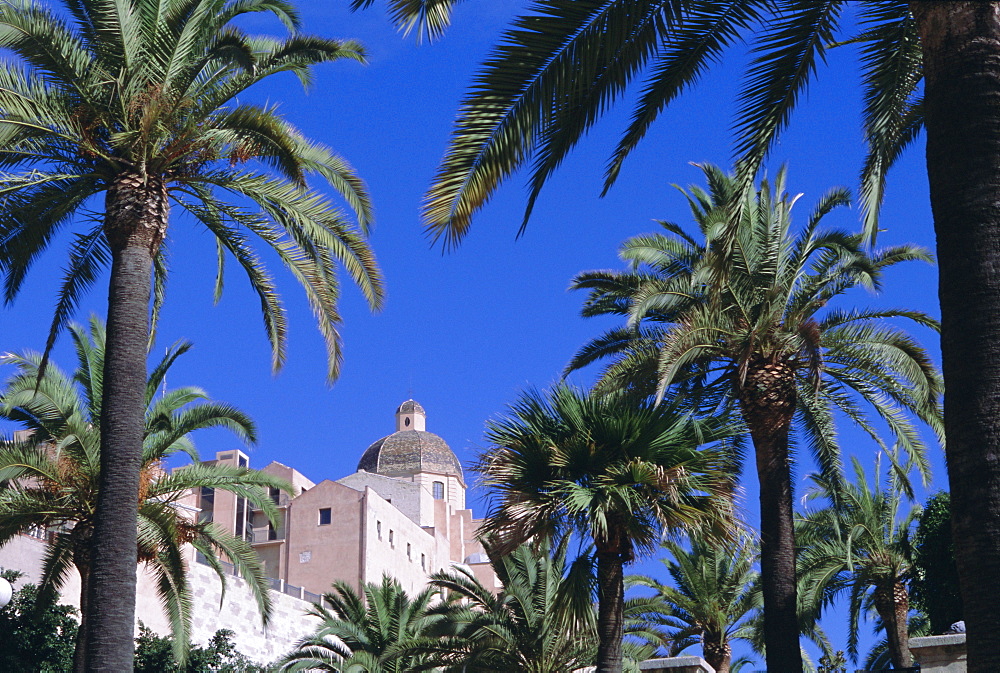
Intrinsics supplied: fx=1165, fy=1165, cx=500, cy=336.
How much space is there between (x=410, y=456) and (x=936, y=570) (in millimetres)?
66377

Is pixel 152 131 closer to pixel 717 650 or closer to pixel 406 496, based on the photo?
pixel 717 650

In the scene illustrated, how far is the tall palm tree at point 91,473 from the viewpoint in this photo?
1870 centimetres

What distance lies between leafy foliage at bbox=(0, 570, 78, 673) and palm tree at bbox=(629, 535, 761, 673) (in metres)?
12.9

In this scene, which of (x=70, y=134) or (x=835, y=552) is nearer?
(x=70, y=134)

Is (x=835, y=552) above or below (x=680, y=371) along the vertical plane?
below

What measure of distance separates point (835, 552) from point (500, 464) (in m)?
12.3

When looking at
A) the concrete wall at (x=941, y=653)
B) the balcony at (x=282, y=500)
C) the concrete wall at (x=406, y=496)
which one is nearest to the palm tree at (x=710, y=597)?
the concrete wall at (x=941, y=653)

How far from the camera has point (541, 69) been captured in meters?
7.92

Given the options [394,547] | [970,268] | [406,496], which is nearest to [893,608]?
[970,268]

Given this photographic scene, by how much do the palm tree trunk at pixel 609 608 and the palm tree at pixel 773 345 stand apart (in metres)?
1.90

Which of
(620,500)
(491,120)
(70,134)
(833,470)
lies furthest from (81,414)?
(491,120)

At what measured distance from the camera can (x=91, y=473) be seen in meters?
18.8

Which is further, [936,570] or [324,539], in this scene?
[324,539]

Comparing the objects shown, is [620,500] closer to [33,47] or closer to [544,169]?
[544,169]
